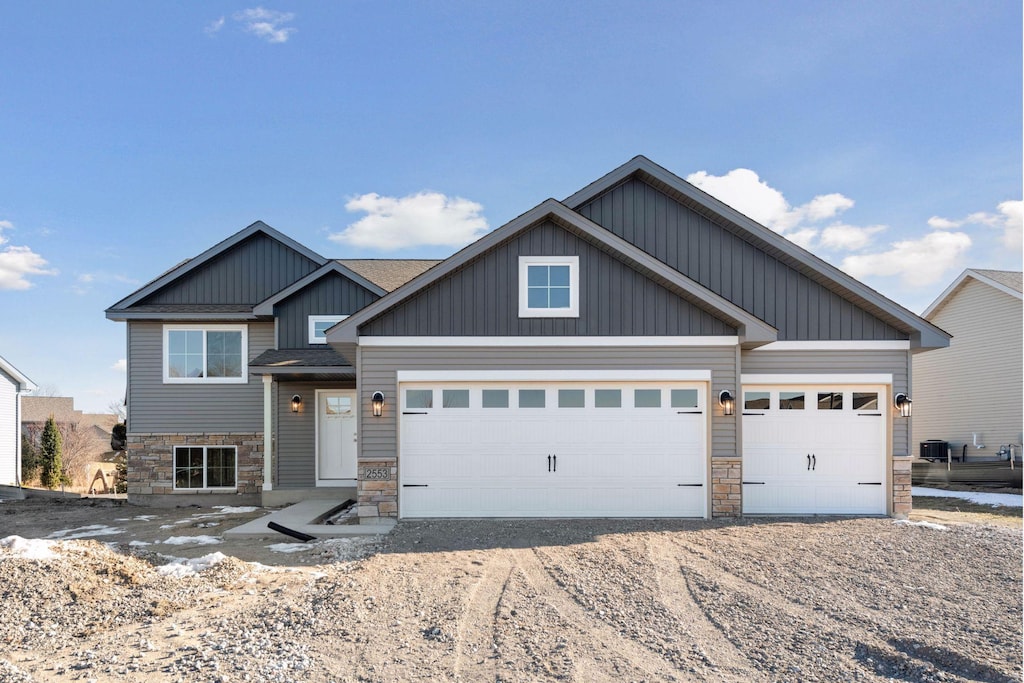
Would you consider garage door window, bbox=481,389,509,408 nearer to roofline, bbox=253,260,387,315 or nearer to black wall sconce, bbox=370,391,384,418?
black wall sconce, bbox=370,391,384,418

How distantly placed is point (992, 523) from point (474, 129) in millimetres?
12165

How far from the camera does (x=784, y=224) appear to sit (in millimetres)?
11344

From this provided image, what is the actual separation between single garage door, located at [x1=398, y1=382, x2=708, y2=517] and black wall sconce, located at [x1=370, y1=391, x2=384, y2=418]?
0.37m

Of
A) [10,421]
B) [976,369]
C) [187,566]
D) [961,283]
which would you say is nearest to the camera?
[187,566]

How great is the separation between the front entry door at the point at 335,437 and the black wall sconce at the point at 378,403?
4.07 m

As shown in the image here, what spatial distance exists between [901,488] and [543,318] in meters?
6.41

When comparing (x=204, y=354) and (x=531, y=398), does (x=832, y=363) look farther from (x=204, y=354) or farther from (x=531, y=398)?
(x=204, y=354)

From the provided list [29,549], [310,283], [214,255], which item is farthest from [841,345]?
[214,255]

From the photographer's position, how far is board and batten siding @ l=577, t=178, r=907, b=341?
10.6m

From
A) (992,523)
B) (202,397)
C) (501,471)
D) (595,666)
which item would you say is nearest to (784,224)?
(992,523)

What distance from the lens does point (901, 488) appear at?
10227 millimetres

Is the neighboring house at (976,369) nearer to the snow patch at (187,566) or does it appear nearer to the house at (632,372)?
the house at (632,372)

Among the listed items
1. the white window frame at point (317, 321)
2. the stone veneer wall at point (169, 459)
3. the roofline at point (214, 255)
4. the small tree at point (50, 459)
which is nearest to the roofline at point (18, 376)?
the small tree at point (50, 459)

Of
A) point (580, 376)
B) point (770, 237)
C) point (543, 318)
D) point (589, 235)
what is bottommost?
point (580, 376)
